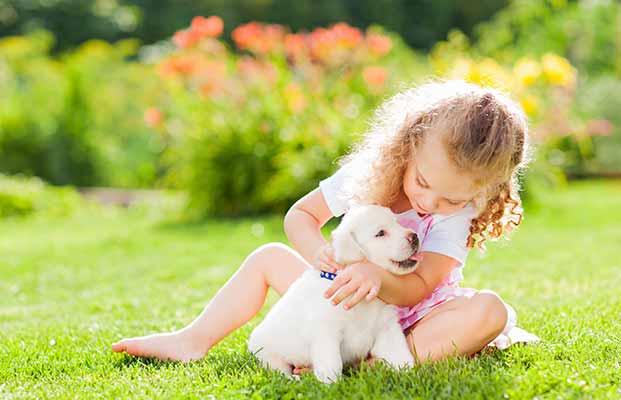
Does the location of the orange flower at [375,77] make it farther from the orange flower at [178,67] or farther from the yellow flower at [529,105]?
the orange flower at [178,67]

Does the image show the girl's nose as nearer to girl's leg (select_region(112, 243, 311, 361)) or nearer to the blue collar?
the blue collar

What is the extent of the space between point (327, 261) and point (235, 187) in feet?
18.1

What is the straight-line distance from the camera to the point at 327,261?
8.45 feet

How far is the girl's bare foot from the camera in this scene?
2.88 m

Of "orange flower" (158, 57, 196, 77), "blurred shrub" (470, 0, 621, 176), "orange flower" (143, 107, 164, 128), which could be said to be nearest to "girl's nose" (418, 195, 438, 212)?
"orange flower" (158, 57, 196, 77)

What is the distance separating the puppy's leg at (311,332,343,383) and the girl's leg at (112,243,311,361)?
1.77 ft

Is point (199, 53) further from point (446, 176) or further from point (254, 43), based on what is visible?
point (446, 176)

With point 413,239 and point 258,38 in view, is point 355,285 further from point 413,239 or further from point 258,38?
point 258,38

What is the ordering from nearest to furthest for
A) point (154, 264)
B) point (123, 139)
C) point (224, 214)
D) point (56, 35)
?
point (154, 264) < point (224, 214) < point (123, 139) < point (56, 35)

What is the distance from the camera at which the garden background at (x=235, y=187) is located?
2.62 m

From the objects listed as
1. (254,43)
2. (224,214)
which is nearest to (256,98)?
(254,43)

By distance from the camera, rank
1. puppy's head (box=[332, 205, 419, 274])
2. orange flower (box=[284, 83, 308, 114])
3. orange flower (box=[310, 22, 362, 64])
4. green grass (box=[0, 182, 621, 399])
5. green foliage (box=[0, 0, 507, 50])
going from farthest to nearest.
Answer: green foliage (box=[0, 0, 507, 50]) → orange flower (box=[310, 22, 362, 64]) → orange flower (box=[284, 83, 308, 114]) → puppy's head (box=[332, 205, 419, 274]) → green grass (box=[0, 182, 621, 399])

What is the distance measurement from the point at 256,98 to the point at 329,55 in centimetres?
87

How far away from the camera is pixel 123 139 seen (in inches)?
517
